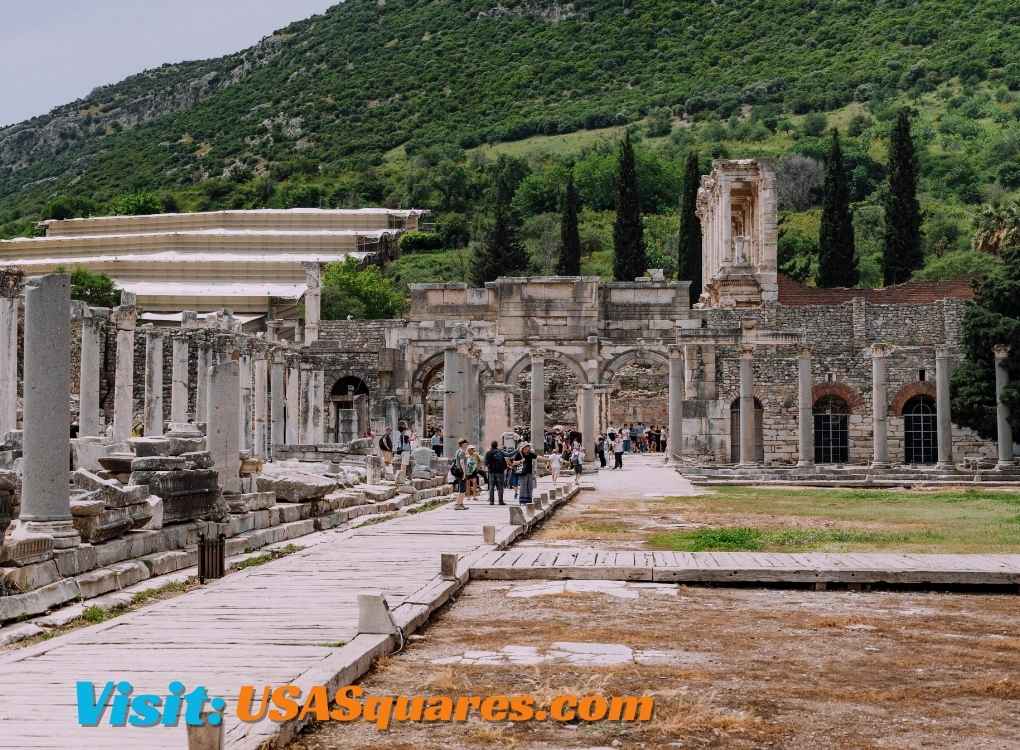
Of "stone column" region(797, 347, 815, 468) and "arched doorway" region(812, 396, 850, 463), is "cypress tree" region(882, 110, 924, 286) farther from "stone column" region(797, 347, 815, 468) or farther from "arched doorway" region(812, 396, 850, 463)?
"stone column" region(797, 347, 815, 468)

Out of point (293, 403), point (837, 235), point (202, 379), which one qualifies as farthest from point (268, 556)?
point (837, 235)

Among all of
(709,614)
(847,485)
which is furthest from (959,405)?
(709,614)

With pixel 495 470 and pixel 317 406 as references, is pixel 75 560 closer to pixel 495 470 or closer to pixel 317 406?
pixel 495 470

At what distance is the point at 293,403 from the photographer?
47344 mm

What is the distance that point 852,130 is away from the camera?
107188mm

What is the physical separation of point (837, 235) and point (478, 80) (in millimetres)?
80611

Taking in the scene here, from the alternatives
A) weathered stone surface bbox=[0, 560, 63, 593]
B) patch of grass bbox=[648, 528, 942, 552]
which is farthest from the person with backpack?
weathered stone surface bbox=[0, 560, 63, 593]

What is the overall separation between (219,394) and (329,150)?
4739 inches

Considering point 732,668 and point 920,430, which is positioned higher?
point 920,430

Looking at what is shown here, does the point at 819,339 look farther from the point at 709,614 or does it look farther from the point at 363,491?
the point at 709,614

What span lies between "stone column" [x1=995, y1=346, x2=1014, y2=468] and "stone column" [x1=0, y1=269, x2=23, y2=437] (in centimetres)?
2739

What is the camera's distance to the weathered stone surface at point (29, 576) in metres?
11.4

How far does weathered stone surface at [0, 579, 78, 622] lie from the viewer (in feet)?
36.0

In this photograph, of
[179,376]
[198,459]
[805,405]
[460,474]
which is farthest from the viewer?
[805,405]
